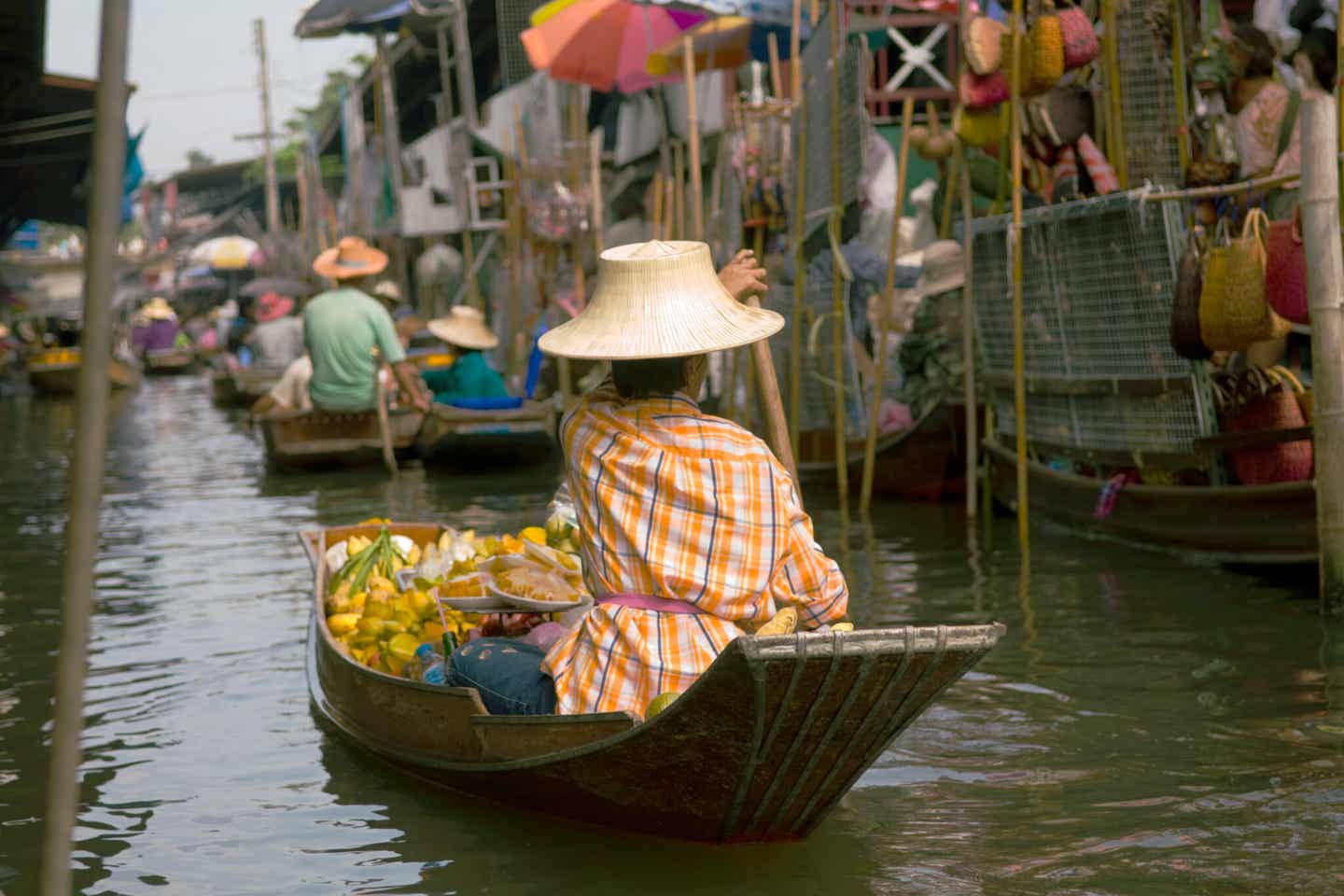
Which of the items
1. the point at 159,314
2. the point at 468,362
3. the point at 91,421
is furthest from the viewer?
the point at 159,314

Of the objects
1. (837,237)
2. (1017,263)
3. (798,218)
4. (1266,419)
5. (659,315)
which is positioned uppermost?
(798,218)

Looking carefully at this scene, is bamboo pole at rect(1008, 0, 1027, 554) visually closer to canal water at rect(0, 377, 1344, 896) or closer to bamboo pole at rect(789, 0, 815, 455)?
canal water at rect(0, 377, 1344, 896)

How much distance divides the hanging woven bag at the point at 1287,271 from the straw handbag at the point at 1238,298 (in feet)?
0.30

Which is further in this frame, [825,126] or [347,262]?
[347,262]

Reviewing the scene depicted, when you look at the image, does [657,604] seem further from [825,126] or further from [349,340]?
[349,340]

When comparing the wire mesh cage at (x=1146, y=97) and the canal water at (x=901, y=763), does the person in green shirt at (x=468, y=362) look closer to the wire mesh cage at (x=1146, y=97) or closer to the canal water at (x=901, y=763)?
the canal water at (x=901, y=763)

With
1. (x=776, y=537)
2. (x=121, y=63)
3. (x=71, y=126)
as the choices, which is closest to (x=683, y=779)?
(x=776, y=537)

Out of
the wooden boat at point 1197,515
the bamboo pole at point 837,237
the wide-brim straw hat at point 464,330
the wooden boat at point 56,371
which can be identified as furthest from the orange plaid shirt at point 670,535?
the wooden boat at point 56,371

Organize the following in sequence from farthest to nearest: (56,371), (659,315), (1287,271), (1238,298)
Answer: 1. (56,371)
2. (1287,271)
3. (1238,298)
4. (659,315)

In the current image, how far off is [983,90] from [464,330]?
602 cm

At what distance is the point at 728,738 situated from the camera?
3555mm

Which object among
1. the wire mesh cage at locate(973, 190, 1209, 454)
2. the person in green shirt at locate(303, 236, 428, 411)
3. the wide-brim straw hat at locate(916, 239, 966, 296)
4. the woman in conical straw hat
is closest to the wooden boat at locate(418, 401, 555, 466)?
the person in green shirt at locate(303, 236, 428, 411)

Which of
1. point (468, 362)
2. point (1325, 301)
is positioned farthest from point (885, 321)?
point (468, 362)

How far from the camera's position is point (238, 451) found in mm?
16031
